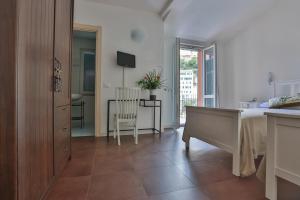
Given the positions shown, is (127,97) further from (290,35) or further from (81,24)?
(290,35)

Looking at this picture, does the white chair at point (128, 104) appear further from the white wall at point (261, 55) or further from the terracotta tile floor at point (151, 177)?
the white wall at point (261, 55)

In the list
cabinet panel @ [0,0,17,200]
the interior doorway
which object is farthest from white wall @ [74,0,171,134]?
cabinet panel @ [0,0,17,200]

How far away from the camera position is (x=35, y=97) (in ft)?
3.19

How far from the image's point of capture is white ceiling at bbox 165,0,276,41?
11.9 feet

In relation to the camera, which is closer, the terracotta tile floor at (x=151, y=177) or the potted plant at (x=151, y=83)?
the terracotta tile floor at (x=151, y=177)

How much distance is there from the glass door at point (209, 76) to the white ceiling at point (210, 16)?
19.1 inches

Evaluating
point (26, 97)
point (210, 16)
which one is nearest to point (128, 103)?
point (26, 97)

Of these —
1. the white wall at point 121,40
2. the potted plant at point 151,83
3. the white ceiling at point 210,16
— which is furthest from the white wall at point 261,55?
the potted plant at point 151,83

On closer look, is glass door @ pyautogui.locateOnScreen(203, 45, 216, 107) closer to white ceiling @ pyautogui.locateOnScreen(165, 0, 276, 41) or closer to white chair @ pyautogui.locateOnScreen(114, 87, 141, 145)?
white ceiling @ pyautogui.locateOnScreen(165, 0, 276, 41)

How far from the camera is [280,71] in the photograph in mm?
3518

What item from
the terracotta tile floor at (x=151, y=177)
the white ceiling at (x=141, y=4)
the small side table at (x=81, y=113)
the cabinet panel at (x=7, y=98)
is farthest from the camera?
the small side table at (x=81, y=113)

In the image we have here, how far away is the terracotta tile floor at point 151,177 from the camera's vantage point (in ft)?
4.44

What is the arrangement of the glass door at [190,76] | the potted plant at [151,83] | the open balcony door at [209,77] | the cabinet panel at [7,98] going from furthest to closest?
1. the glass door at [190,76]
2. the open balcony door at [209,77]
3. the potted plant at [151,83]
4. the cabinet panel at [7,98]

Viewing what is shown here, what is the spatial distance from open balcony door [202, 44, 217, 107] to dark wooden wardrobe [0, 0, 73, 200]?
4.49 meters
